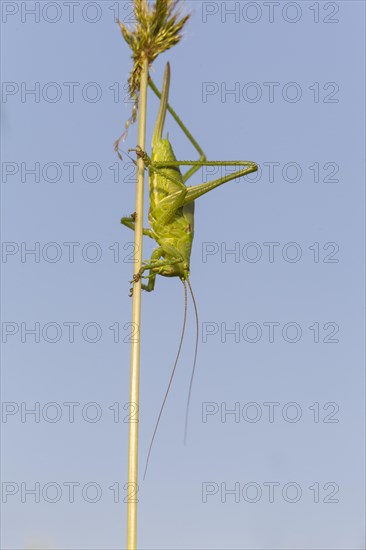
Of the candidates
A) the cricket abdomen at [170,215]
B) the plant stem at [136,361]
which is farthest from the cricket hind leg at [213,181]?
the plant stem at [136,361]

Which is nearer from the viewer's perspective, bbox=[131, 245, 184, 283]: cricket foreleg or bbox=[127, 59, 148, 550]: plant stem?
bbox=[127, 59, 148, 550]: plant stem

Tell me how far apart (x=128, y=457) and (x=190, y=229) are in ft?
7.58

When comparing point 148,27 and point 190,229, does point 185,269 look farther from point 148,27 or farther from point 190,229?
point 148,27

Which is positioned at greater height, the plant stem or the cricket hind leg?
the cricket hind leg

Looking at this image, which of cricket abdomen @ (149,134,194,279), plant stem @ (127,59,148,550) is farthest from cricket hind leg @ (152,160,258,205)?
plant stem @ (127,59,148,550)

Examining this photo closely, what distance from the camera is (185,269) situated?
189 inches

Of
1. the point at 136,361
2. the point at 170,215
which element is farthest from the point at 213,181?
the point at 136,361

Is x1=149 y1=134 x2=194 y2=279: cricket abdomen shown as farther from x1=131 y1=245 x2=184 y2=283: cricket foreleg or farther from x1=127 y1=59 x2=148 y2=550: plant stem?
x1=127 y1=59 x2=148 y2=550: plant stem

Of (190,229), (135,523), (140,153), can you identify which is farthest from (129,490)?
(190,229)

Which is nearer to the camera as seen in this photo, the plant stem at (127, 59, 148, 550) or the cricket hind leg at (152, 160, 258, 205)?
the plant stem at (127, 59, 148, 550)

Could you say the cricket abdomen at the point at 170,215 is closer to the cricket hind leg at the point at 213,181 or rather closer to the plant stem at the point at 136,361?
the cricket hind leg at the point at 213,181

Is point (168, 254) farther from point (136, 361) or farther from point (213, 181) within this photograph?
point (136, 361)

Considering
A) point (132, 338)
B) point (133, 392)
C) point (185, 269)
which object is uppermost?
point (185, 269)

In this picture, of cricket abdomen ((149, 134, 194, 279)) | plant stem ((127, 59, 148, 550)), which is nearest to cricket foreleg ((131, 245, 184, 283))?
cricket abdomen ((149, 134, 194, 279))
